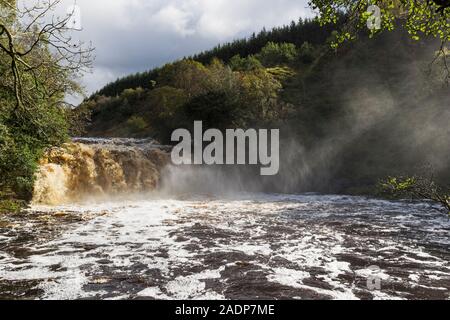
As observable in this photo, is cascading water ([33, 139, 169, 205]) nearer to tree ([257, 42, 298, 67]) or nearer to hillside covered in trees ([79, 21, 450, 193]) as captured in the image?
hillside covered in trees ([79, 21, 450, 193])

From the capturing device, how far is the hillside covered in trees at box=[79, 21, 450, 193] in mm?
23984

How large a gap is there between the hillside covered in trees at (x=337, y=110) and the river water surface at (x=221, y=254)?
8.76m

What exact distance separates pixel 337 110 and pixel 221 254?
77.8ft

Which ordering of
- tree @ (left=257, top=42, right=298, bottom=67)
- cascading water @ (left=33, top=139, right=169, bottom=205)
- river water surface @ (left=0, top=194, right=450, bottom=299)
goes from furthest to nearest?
tree @ (left=257, top=42, right=298, bottom=67) < cascading water @ (left=33, top=139, right=169, bottom=205) < river water surface @ (left=0, top=194, right=450, bottom=299)

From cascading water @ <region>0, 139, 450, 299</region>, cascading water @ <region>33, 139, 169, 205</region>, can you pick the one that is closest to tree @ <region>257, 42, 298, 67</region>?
cascading water @ <region>33, 139, 169, 205</region>

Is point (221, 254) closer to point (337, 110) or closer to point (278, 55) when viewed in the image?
point (337, 110)

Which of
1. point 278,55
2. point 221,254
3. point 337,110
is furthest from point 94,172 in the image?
point 278,55

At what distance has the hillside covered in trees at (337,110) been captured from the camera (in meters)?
24.0

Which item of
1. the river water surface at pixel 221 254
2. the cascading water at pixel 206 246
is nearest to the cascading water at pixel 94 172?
the cascading water at pixel 206 246

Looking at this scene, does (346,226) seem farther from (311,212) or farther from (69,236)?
(69,236)

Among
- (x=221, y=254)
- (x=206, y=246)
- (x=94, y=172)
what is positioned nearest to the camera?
(x=221, y=254)

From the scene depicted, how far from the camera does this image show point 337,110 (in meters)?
29.9

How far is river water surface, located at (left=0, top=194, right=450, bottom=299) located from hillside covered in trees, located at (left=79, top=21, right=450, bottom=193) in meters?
8.76

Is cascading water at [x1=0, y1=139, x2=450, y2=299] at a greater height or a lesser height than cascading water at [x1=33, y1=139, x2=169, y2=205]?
lesser
